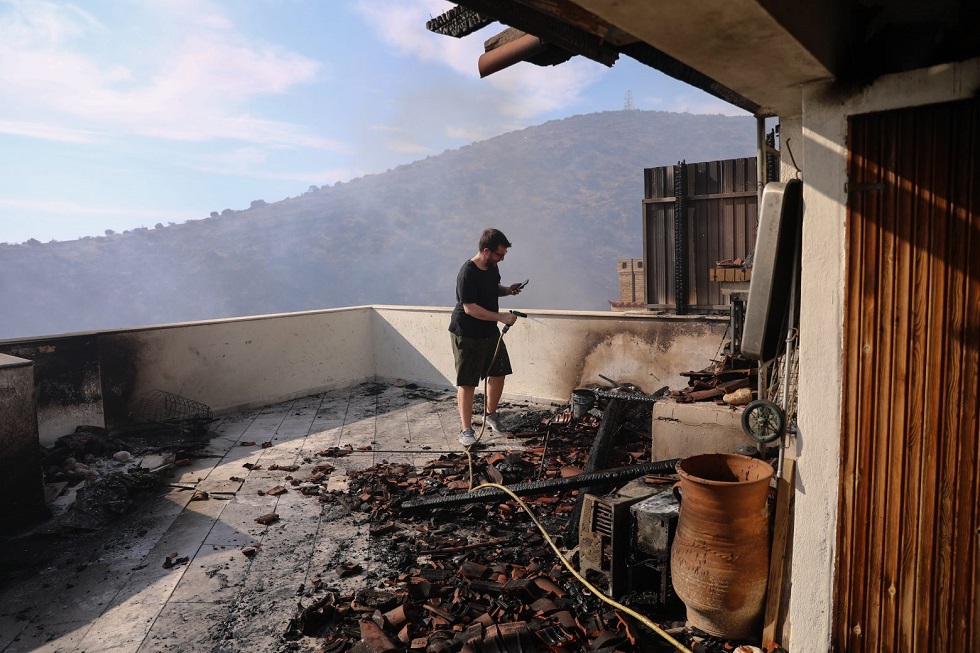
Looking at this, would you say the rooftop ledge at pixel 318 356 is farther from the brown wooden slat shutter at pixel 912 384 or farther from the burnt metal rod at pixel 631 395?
the brown wooden slat shutter at pixel 912 384

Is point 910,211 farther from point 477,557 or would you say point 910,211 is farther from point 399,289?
point 399,289

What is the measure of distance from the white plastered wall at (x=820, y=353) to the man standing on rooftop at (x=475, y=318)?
4005 millimetres

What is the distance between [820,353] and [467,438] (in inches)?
181

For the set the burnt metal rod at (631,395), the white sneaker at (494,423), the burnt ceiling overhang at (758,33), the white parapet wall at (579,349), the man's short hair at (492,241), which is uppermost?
the burnt ceiling overhang at (758,33)

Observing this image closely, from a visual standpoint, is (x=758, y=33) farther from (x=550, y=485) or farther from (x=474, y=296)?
(x=474, y=296)

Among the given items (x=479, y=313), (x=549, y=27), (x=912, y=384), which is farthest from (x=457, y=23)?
(x=479, y=313)

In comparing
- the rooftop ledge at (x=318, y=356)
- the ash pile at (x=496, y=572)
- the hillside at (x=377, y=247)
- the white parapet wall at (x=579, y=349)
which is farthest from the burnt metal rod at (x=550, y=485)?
the hillside at (x=377, y=247)

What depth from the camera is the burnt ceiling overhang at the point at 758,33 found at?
6.58 feet

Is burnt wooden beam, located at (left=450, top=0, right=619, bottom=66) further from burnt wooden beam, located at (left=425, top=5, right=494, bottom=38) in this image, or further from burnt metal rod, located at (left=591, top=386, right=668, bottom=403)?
burnt metal rod, located at (left=591, top=386, right=668, bottom=403)

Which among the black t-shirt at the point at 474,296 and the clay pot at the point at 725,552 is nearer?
the clay pot at the point at 725,552

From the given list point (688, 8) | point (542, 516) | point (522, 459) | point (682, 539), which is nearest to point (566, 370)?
point (522, 459)

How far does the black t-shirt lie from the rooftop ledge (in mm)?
1748

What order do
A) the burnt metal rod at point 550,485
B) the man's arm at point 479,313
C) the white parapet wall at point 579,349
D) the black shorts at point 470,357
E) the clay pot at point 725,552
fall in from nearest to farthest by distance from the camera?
the clay pot at point 725,552 < the burnt metal rod at point 550,485 < the man's arm at point 479,313 < the black shorts at point 470,357 < the white parapet wall at point 579,349

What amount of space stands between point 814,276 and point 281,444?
6422mm
